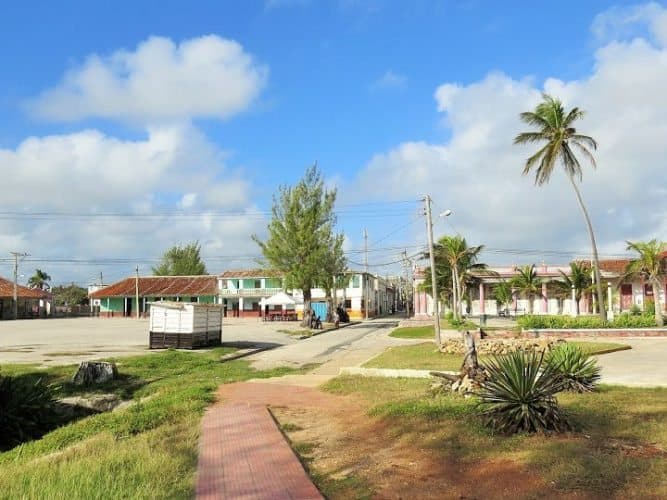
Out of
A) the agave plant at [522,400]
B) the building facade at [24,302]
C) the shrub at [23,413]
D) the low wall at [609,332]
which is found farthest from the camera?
the building facade at [24,302]

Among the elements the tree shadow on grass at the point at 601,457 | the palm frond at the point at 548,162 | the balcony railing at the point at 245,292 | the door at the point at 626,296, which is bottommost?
the tree shadow on grass at the point at 601,457

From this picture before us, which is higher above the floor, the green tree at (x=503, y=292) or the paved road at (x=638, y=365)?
the green tree at (x=503, y=292)

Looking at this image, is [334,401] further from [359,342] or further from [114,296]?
[114,296]

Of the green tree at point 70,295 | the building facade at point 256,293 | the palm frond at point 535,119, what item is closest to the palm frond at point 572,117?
the palm frond at point 535,119

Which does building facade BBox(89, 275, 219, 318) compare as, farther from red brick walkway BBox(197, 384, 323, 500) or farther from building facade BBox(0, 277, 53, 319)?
red brick walkway BBox(197, 384, 323, 500)

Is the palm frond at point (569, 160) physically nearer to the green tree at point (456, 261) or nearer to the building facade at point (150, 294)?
the green tree at point (456, 261)

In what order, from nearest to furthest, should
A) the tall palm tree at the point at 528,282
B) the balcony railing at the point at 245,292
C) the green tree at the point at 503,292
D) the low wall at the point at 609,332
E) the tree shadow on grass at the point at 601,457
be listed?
1. the tree shadow on grass at the point at 601,457
2. the low wall at the point at 609,332
3. the tall palm tree at the point at 528,282
4. the green tree at the point at 503,292
5. the balcony railing at the point at 245,292

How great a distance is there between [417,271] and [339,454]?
5348 cm

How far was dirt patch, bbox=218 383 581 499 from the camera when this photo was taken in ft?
17.9

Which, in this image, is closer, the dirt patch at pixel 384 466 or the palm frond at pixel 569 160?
the dirt patch at pixel 384 466

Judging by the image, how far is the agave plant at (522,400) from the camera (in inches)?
291

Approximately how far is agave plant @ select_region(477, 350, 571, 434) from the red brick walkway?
8.73 feet

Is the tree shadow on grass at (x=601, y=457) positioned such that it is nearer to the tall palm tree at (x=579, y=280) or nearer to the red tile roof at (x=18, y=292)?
the tall palm tree at (x=579, y=280)

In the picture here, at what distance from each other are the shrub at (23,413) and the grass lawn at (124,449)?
83 cm
